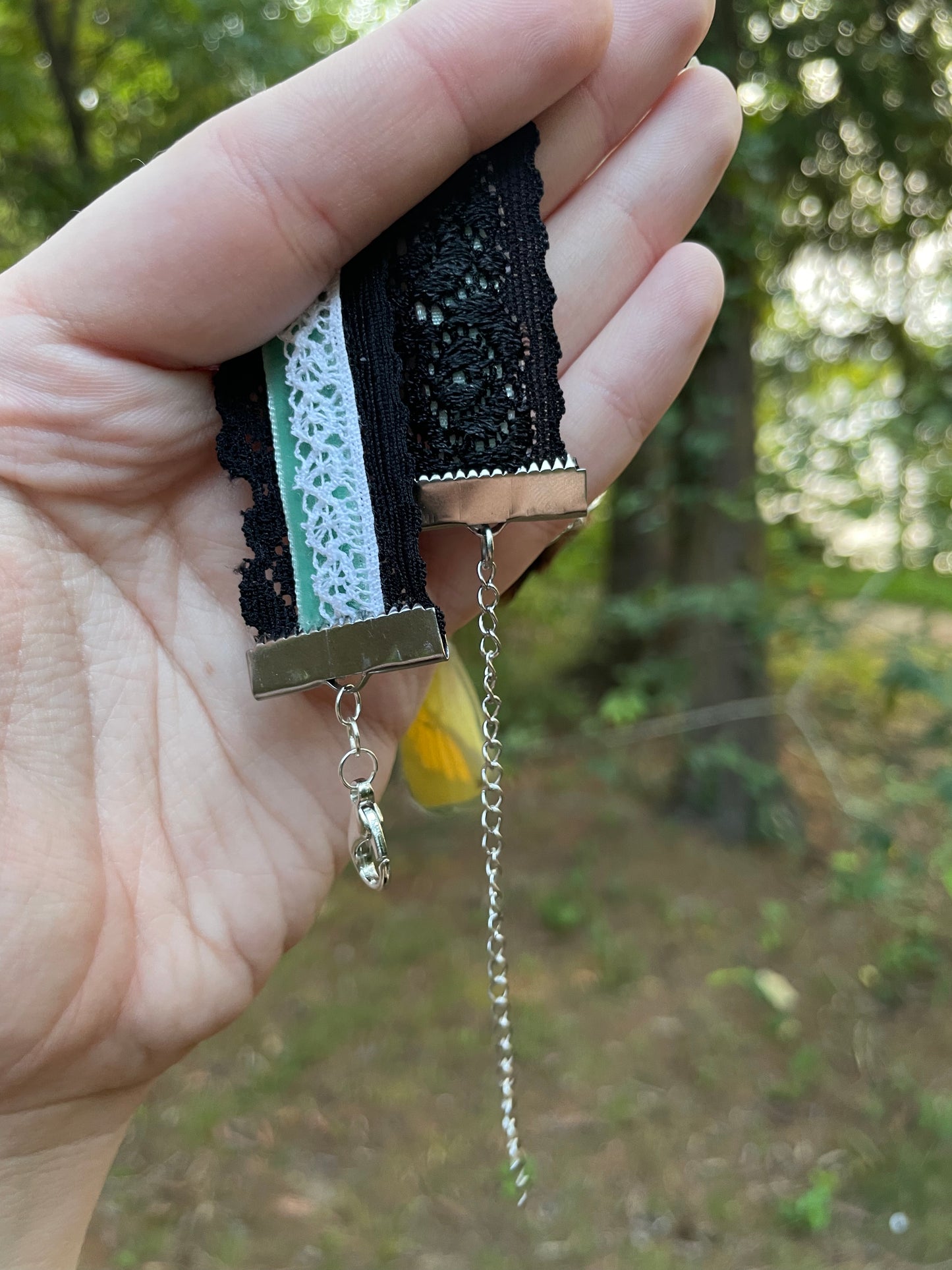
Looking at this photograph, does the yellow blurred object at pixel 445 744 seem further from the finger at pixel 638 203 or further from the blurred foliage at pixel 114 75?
the blurred foliage at pixel 114 75

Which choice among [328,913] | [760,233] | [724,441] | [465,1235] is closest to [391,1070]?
[465,1235]

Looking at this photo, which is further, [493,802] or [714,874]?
[714,874]

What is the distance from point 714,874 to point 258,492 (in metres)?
2.63

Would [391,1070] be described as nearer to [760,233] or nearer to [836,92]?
[760,233]

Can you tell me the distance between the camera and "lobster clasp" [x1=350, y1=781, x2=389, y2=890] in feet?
3.54

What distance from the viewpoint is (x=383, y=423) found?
3.61 feet

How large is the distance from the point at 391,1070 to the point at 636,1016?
0.75 meters

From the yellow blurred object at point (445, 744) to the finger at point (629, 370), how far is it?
18 centimetres

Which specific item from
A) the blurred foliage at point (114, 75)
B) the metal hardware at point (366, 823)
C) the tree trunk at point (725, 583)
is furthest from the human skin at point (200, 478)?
the tree trunk at point (725, 583)

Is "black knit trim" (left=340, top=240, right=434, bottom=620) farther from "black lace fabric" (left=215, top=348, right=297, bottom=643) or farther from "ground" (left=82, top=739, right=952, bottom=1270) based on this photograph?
"ground" (left=82, top=739, right=952, bottom=1270)

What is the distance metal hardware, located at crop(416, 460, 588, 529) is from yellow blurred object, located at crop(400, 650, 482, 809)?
1.22 feet

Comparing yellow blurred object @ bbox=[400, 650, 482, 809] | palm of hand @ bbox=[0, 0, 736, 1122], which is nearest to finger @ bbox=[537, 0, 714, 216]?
palm of hand @ bbox=[0, 0, 736, 1122]

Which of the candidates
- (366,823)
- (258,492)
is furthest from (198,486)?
(366,823)

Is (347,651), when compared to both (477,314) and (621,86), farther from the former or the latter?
(621,86)
